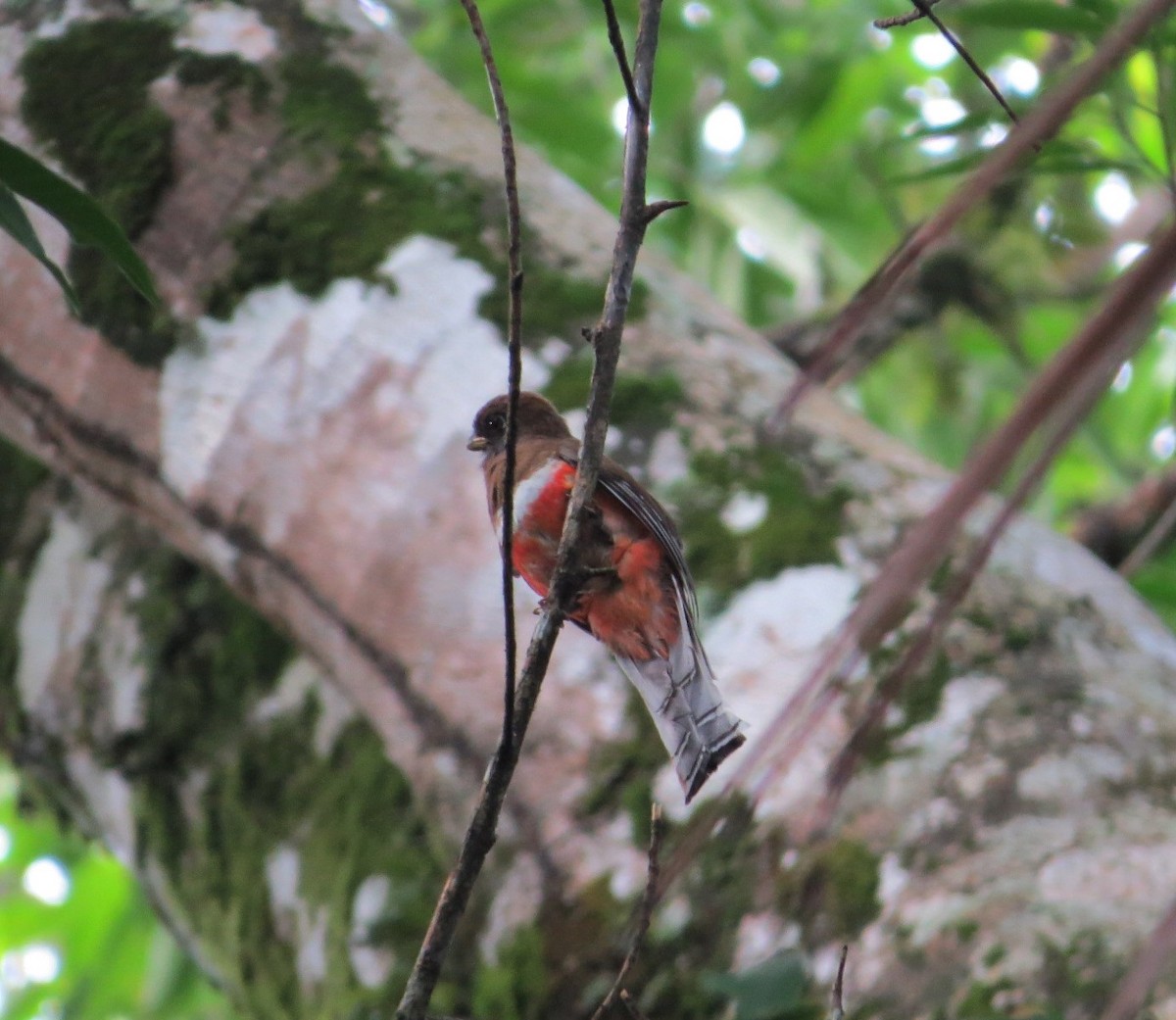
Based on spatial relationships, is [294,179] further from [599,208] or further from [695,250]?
[695,250]

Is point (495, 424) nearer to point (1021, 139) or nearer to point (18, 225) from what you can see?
point (18, 225)

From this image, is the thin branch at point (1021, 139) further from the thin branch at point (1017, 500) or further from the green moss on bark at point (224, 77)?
the green moss on bark at point (224, 77)

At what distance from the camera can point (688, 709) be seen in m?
1.74

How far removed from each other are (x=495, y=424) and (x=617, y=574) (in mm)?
428

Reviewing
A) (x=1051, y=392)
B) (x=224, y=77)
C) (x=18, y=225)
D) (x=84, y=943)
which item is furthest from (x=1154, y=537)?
(x=84, y=943)

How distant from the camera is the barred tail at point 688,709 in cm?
160

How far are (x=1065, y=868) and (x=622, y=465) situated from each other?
937mm

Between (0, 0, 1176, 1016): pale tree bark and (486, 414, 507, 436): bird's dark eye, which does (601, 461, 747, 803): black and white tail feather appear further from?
(486, 414, 507, 436): bird's dark eye

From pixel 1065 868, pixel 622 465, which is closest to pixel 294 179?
pixel 622 465

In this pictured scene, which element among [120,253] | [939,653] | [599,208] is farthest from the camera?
[599,208]

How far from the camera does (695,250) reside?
515cm

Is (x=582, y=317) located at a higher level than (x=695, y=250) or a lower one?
lower

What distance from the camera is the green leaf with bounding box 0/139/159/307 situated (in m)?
1.43

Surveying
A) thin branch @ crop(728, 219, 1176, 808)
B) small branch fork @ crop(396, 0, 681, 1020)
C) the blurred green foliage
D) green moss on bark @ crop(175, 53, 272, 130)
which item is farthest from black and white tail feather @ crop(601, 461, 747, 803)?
the blurred green foliage
